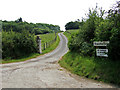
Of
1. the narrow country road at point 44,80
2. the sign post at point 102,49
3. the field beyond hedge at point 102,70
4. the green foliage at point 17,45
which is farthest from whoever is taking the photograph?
the green foliage at point 17,45

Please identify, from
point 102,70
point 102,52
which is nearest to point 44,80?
point 102,70

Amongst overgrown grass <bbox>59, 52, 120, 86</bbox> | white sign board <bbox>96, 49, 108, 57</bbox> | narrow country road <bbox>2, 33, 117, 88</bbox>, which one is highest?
white sign board <bbox>96, 49, 108, 57</bbox>

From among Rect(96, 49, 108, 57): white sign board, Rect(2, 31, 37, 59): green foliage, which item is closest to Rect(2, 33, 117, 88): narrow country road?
Rect(96, 49, 108, 57): white sign board

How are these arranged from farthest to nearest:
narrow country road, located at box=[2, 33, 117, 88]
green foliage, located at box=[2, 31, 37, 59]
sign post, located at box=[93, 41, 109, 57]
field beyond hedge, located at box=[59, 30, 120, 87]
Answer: green foliage, located at box=[2, 31, 37, 59], sign post, located at box=[93, 41, 109, 57], field beyond hedge, located at box=[59, 30, 120, 87], narrow country road, located at box=[2, 33, 117, 88]

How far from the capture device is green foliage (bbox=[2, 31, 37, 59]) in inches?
686

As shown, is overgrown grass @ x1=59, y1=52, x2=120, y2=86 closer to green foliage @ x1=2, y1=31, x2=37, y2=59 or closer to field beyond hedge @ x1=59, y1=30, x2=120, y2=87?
field beyond hedge @ x1=59, y1=30, x2=120, y2=87

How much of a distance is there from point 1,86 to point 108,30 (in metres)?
6.90

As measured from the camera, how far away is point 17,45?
17.8 metres

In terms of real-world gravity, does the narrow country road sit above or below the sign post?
below

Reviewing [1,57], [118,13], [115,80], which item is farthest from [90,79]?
[1,57]

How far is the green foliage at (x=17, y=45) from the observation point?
57.2 ft

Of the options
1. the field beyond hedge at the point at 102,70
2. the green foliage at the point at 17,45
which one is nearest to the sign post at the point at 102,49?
the field beyond hedge at the point at 102,70

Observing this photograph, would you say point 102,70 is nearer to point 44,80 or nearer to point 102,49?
point 102,49

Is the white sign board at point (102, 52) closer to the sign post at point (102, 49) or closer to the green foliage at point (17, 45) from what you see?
the sign post at point (102, 49)
